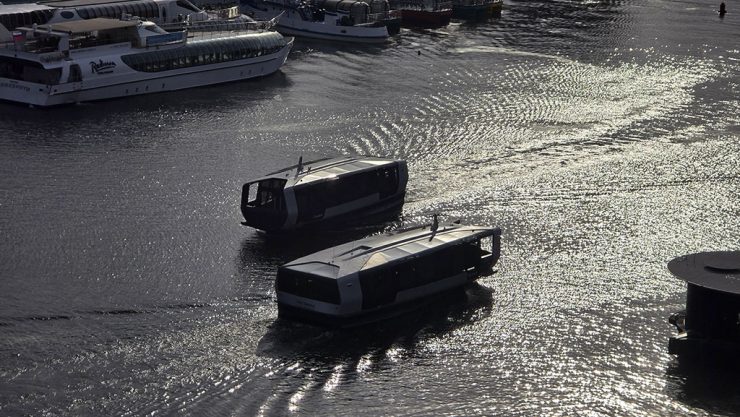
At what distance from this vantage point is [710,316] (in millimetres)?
25844

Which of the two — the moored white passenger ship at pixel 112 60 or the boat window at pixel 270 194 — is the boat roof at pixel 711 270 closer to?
the boat window at pixel 270 194

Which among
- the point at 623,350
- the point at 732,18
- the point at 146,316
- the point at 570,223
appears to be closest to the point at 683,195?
the point at 570,223

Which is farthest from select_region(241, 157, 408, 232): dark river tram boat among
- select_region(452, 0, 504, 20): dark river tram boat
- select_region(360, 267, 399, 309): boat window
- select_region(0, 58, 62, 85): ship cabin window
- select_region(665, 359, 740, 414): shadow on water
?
select_region(452, 0, 504, 20): dark river tram boat

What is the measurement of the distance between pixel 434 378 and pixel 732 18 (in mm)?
61855

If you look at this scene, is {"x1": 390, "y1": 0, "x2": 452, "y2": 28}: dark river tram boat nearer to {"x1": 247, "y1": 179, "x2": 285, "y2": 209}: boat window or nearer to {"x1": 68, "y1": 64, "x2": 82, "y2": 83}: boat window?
{"x1": 68, "y1": 64, "x2": 82, "y2": 83}: boat window

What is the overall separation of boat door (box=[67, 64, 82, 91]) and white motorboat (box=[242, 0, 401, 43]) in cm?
1848

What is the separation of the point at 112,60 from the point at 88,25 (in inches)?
95.7

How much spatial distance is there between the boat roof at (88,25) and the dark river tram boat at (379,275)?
27598 millimetres

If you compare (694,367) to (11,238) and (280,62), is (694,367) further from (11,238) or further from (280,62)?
(280,62)

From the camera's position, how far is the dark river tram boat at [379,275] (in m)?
27.0

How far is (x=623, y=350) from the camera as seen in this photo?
2697 cm

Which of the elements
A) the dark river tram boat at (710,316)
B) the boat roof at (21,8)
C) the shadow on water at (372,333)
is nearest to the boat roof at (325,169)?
the shadow on water at (372,333)

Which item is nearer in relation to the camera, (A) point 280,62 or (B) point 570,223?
(B) point 570,223

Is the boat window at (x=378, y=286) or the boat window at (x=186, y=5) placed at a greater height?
the boat window at (x=186, y=5)
